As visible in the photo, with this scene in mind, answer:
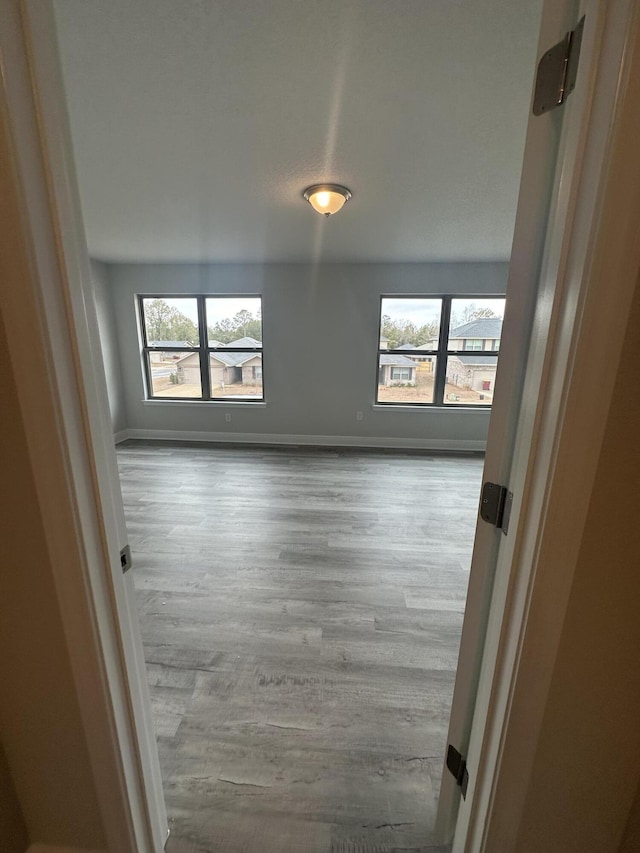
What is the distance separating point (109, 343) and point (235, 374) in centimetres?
168

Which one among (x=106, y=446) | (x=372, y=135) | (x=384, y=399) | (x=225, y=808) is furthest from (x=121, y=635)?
(x=384, y=399)

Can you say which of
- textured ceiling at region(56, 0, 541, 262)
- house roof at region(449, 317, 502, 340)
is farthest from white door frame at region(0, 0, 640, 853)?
house roof at region(449, 317, 502, 340)

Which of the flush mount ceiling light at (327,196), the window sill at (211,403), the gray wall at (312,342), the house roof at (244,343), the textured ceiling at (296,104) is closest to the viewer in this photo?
the textured ceiling at (296,104)

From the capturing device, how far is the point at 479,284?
169 inches

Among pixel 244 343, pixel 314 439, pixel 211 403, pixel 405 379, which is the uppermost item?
pixel 244 343

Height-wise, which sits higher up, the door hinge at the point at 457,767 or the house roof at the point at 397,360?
the house roof at the point at 397,360

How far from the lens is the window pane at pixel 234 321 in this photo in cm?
466

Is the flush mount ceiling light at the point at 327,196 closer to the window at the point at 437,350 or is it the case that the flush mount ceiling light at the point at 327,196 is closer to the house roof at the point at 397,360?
the window at the point at 437,350

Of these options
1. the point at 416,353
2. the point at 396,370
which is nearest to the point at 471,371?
the point at 416,353

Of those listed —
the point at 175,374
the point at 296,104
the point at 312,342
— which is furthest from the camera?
the point at 175,374

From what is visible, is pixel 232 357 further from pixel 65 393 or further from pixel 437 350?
pixel 65 393

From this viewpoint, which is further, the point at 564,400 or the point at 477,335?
the point at 477,335

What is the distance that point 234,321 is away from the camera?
4.72 metres

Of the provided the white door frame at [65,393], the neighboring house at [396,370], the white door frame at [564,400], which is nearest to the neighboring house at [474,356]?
the neighboring house at [396,370]
